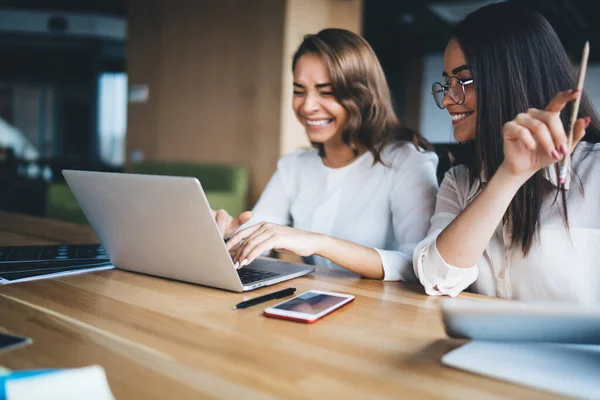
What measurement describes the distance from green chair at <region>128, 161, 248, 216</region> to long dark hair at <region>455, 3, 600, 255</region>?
122 inches

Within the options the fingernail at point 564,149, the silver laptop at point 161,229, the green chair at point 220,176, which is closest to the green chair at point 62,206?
the green chair at point 220,176

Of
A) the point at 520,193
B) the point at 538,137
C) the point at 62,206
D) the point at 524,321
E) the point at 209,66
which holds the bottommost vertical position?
the point at 62,206

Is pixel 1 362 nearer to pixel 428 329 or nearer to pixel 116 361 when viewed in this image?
pixel 116 361

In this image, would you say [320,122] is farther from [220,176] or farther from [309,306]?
[220,176]

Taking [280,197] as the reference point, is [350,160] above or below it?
above

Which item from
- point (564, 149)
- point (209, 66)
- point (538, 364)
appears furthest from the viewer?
point (209, 66)

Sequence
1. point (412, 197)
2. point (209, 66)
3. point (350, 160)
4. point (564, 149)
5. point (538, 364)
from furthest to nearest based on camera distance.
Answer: point (209, 66), point (350, 160), point (412, 197), point (564, 149), point (538, 364)

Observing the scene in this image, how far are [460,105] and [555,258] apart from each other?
0.41 meters

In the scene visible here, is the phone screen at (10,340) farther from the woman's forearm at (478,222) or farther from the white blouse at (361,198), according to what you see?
the white blouse at (361,198)

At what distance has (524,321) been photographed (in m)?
0.64

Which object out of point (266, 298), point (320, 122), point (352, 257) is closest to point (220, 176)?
point (320, 122)

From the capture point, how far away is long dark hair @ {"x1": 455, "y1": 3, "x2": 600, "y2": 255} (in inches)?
44.1

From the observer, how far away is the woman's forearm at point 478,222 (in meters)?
1.01

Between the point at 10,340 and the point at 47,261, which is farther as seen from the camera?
the point at 47,261
